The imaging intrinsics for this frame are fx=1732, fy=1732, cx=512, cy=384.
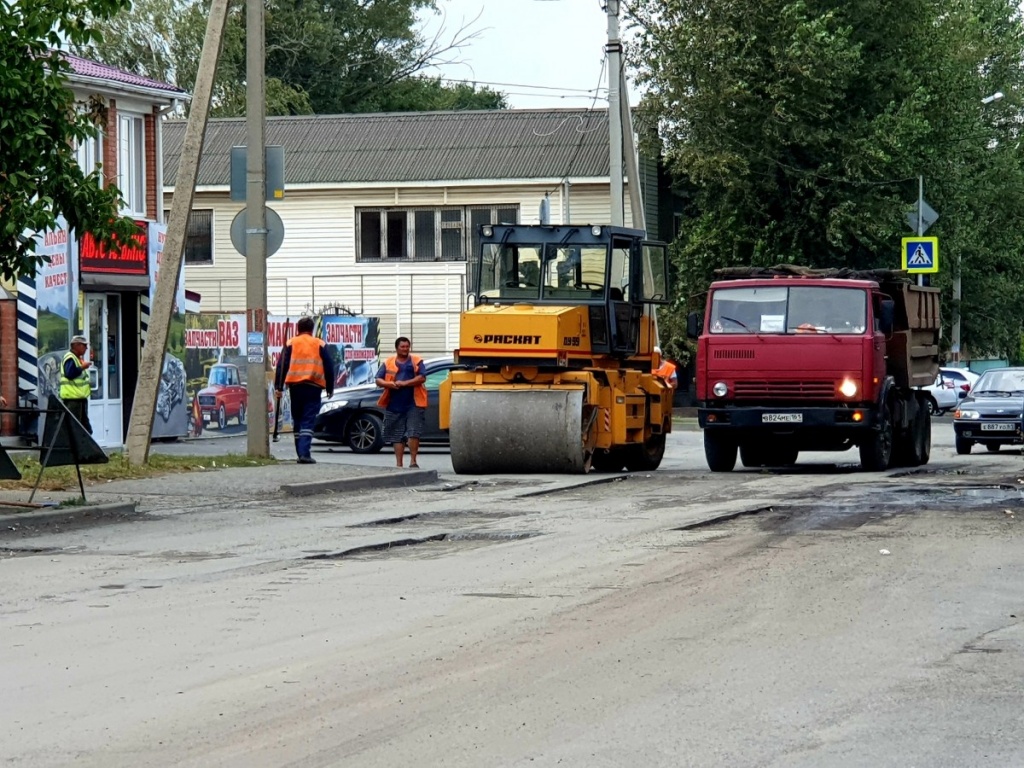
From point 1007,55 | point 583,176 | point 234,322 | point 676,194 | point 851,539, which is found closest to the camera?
point 851,539

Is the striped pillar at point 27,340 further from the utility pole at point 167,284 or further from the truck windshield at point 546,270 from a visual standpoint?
the truck windshield at point 546,270

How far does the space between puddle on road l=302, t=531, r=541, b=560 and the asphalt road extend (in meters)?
0.05

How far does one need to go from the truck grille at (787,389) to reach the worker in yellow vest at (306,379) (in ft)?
17.2

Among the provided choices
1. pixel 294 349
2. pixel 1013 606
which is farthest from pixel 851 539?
pixel 294 349

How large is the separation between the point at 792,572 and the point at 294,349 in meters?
11.5

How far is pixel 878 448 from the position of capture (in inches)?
877

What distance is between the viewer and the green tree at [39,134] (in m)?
14.7

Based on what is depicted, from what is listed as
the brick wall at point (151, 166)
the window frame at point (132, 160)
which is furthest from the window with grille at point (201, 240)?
the window frame at point (132, 160)

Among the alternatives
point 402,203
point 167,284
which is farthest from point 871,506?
point 402,203

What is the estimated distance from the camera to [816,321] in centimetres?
2211

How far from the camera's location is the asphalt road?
6.54 meters

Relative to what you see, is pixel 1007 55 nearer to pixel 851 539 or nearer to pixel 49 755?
pixel 851 539

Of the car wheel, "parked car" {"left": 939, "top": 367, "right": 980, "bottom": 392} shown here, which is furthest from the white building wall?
the car wheel

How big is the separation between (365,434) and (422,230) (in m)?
17.5
